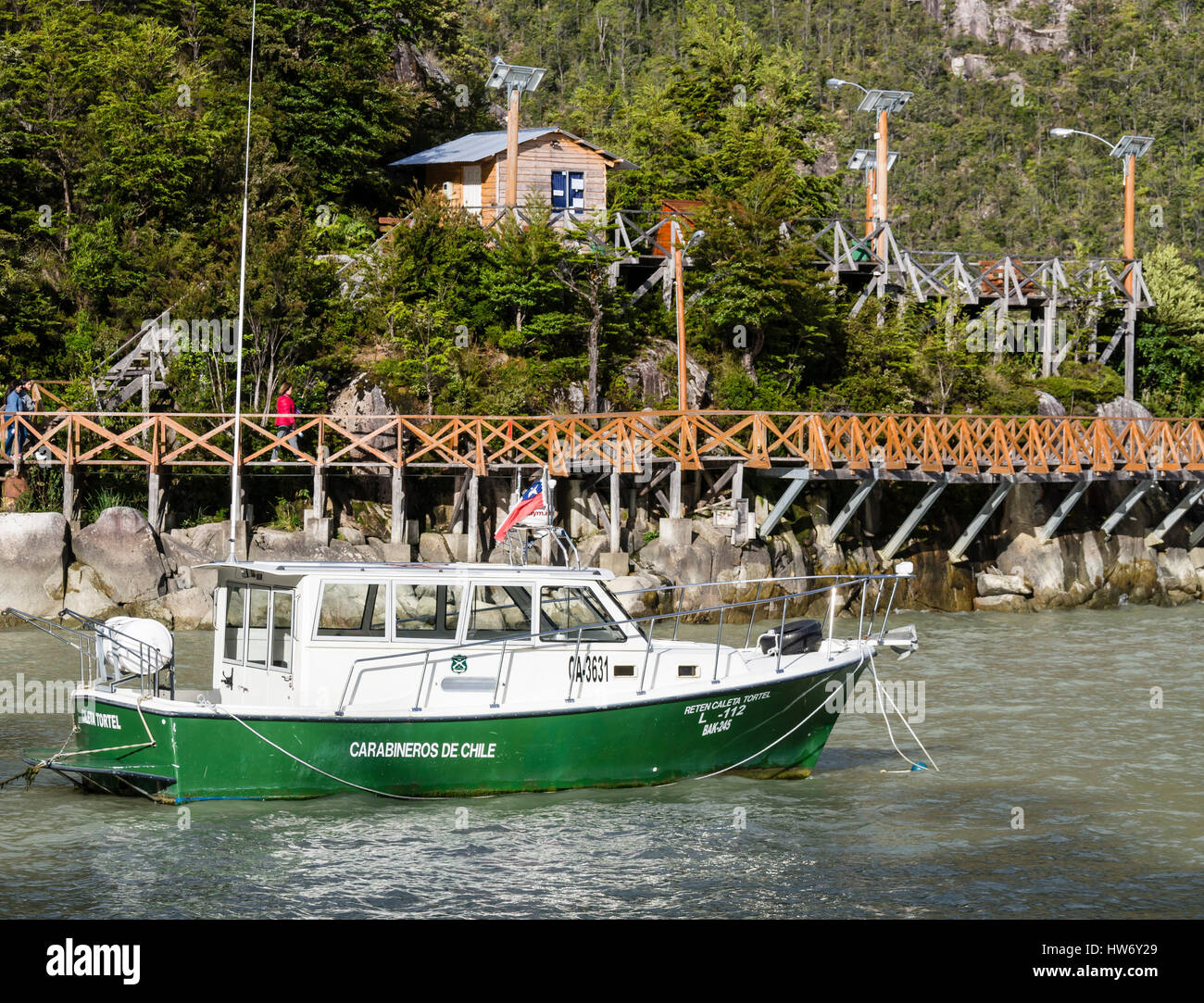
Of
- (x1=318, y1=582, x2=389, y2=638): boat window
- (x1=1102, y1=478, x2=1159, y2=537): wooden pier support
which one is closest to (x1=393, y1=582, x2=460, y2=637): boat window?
(x1=318, y1=582, x2=389, y2=638): boat window

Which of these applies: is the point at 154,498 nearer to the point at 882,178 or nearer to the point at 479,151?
the point at 479,151

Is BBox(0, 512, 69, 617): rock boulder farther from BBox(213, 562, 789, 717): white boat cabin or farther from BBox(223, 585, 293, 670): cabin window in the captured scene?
BBox(213, 562, 789, 717): white boat cabin

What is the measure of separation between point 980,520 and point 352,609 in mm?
18310

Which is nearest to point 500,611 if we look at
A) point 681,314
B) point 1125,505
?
point 681,314

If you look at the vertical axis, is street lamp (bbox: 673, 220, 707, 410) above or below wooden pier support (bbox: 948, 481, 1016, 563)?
above

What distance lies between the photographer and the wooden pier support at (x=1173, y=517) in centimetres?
3083

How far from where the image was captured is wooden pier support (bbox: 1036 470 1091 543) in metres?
28.9

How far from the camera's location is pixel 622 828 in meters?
12.2

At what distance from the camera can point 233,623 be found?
13.4 metres

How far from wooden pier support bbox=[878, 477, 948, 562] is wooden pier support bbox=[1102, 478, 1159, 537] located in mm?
4663

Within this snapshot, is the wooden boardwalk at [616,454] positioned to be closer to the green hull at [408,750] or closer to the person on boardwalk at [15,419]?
the person on boardwalk at [15,419]
